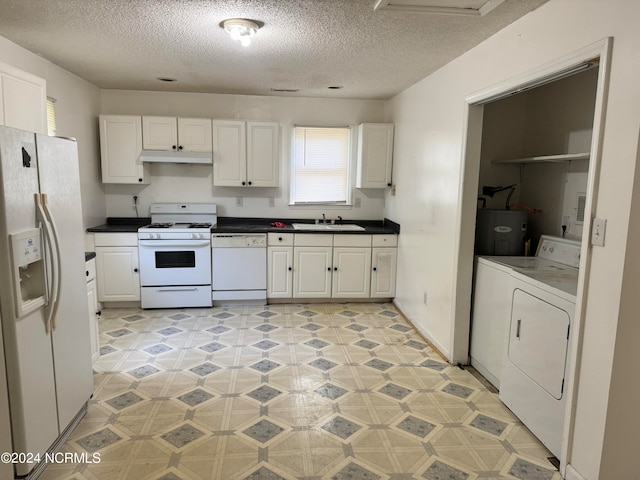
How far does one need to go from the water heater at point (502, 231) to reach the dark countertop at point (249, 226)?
1.48 m

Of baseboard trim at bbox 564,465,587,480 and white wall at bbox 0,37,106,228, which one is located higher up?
white wall at bbox 0,37,106,228

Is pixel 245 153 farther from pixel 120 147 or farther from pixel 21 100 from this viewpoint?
pixel 21 100

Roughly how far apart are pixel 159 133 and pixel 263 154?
114 centimetres

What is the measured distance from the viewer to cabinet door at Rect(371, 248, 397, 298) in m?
4.73

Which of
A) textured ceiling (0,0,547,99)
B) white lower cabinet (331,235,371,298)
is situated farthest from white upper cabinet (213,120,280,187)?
white lower cabinet (331,235,371,298)

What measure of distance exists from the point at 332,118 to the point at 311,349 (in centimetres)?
286

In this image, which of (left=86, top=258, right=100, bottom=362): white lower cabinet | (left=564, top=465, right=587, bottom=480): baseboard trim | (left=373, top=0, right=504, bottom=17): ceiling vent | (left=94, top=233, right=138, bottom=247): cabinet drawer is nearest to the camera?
(left=564, top=465, right=587, bottom=480): baseboard trim

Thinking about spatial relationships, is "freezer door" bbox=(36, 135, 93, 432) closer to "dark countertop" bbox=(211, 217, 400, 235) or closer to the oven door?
the oven door

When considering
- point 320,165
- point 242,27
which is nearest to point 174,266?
point 320,165

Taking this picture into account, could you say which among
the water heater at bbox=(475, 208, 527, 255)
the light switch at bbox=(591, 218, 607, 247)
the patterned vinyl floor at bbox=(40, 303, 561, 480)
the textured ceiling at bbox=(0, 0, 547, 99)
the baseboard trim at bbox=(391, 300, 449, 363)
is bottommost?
the patterned vinyl floor at bbox=(40, 303, 561, 480)

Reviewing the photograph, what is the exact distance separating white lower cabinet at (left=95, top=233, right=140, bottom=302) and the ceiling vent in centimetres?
335

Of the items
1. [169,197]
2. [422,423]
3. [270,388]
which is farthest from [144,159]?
[422,423]

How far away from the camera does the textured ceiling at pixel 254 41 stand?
2381 mm

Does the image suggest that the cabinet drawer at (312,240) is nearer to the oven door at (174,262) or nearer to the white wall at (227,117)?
the white wall at (227,117)
